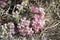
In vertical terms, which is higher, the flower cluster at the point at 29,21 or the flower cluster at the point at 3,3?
the flower cluster at the point at 3,3

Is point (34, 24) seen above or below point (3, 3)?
below

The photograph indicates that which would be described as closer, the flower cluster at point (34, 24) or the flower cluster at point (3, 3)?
the flower cluster at point (34, 24)

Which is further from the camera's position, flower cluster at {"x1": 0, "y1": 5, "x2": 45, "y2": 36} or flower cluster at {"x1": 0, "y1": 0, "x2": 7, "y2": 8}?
flower cluster at {"x1": 0, "y1": 0, "x2": 7, "y2": 8}

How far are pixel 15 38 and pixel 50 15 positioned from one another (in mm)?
694

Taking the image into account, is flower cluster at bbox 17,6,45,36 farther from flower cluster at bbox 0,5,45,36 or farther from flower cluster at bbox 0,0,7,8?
flower cluster at bbox 0,0,7,8

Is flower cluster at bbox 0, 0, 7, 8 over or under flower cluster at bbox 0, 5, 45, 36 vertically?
over

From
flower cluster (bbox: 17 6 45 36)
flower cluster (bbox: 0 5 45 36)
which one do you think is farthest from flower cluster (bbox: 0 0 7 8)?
flower cluster (bbox: 17 6 45 36)

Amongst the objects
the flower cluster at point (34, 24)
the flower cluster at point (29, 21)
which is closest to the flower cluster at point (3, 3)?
the flower cluster at point (29, 21)

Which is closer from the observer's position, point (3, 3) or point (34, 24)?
point (34, 24)

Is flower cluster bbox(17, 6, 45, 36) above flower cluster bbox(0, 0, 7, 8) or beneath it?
beneath

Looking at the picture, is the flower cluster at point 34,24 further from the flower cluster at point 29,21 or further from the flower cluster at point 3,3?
the flower cluster at point 3,3

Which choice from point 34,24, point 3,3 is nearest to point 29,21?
point 34,24

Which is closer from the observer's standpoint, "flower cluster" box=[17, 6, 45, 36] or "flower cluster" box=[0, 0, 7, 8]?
"flower cluster" box=[17, 6, 45, 36]

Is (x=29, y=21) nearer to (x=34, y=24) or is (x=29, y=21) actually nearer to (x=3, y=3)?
(x=34, y=24)
